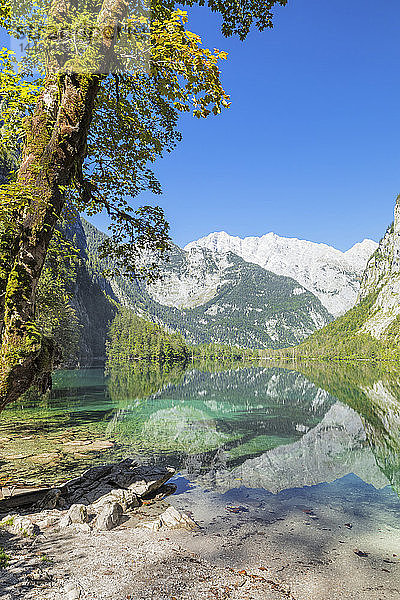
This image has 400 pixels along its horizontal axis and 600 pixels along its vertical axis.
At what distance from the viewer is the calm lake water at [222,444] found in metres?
19.8

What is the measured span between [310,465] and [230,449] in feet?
19.4

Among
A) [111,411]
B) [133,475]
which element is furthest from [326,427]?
[133,475]

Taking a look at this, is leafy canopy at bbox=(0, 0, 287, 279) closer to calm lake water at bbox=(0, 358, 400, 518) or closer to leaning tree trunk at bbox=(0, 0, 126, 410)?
leaning tree trunk at bbox=(0, 0, 126, 410)

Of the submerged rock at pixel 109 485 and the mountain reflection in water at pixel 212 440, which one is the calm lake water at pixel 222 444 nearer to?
the mountain reflection in water at pixel 212 440

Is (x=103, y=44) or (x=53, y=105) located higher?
(x=103, y=44)

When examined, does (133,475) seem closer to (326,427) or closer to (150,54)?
(150,54)

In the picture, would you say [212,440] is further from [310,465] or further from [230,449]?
[310,465]

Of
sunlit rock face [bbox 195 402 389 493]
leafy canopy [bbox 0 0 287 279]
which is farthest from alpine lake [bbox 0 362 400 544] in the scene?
leafy canopy [bbox 0 0 287 279]

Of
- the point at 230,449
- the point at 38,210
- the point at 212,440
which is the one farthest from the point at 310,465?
the point at 38,210

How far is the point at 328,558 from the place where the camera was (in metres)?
11.4

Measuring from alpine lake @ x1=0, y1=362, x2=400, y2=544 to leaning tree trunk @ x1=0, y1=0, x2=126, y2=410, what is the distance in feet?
31.3

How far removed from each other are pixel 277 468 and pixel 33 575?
17.5 metres

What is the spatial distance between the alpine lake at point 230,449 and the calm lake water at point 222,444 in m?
0.07

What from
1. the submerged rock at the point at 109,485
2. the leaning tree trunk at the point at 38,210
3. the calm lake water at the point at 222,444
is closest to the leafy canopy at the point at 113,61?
the leaning tree trunk at the point at 38,210
